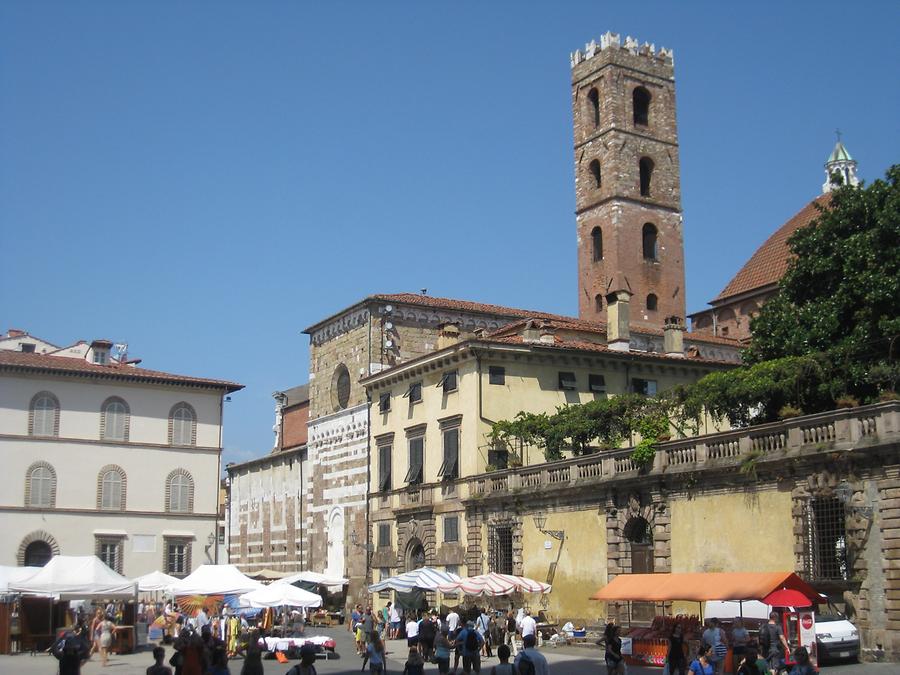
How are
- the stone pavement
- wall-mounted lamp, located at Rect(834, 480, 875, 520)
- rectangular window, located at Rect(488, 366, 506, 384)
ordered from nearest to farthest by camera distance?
1. the stone pavement
2. wall-mounted lamp, located at Rect(834, 480, 875, 520)
3. rectangular window, located at Rect(488, 366, 506, 384)

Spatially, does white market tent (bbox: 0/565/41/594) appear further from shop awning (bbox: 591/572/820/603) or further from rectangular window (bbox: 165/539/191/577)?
rectangular window (bbox: 165/539/191/577)

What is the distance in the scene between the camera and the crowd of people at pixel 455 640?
13734 mm

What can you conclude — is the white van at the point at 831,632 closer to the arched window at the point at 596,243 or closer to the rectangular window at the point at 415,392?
the rectangular window at the point at 415,392

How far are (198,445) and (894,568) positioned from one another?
33057 mm

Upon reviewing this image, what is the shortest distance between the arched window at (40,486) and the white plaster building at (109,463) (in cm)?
4

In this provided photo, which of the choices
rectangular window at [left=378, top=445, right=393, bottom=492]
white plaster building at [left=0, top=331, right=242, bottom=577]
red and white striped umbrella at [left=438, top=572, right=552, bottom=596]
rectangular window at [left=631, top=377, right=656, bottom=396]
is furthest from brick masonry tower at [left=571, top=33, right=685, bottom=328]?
red and white striped umbrella at [left=438, top=572, right=552, bottom=596]

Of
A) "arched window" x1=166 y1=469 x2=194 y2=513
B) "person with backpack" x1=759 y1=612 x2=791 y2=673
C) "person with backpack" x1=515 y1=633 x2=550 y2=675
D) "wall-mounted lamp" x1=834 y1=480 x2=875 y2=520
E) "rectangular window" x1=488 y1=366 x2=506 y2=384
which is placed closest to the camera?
"person with backpack" x1=515 y1=633 x2=550 y2=675

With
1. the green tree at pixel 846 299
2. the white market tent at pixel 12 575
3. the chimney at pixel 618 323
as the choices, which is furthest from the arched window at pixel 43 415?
the green tree at pixel 846 299

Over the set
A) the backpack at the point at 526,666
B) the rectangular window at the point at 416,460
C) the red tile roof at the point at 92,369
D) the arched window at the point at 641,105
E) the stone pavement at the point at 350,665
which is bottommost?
the stone pavement at the point at 350,665

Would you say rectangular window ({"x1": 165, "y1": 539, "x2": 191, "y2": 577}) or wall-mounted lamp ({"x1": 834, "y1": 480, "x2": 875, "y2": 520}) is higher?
wall-mounted lamp ({"x1": 834, "y1": 480, "x2": 875, "y2": 520})

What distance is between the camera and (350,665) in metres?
27.5

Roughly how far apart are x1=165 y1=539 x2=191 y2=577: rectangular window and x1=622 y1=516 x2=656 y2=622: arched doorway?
2392 cm

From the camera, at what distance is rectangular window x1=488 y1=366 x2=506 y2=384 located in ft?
129

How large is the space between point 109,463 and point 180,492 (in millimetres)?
3244
